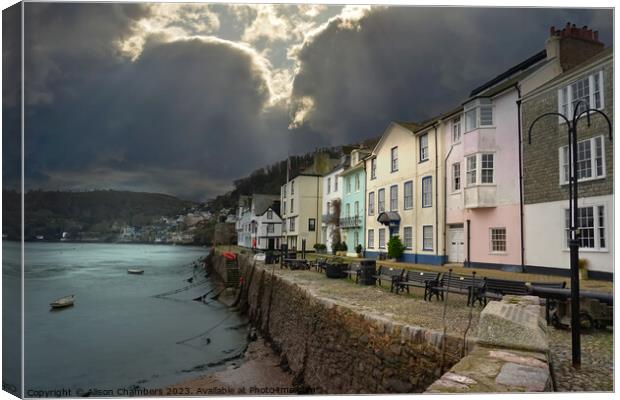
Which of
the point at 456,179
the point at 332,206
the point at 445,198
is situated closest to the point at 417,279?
the point at 445,198

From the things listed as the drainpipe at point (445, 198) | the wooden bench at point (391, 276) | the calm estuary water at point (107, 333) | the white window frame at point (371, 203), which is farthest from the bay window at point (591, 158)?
the white window frame at point (371, 203)

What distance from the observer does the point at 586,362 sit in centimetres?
421

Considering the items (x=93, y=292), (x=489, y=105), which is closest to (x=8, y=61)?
(x=489, y=105)

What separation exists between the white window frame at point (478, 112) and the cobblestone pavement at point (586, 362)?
832 cm

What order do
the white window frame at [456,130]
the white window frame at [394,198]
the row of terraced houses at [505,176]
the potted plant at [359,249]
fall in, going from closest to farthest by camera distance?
the row of terraced houses at [505,176] → the white window frame at [456,130] → the white window frame at [394,198] → the potted plant at [359,249]

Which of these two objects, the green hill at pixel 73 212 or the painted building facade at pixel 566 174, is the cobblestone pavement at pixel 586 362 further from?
the green hill at pixel 73 212

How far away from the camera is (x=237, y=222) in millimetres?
47219

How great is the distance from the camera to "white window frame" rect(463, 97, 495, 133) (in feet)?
39.9

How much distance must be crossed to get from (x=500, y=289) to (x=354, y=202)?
15.7m

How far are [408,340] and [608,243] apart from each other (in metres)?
3.53

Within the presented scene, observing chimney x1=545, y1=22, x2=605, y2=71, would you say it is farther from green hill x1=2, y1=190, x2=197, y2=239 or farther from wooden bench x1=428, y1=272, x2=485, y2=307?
green hill x1=2, y1=190, x2=197, y2=239

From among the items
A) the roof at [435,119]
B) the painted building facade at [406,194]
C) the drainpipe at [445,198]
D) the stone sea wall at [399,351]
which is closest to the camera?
the stone sea wall at [399,351]

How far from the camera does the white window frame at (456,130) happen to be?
1420 centimetres

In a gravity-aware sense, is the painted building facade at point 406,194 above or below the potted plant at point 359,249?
above
